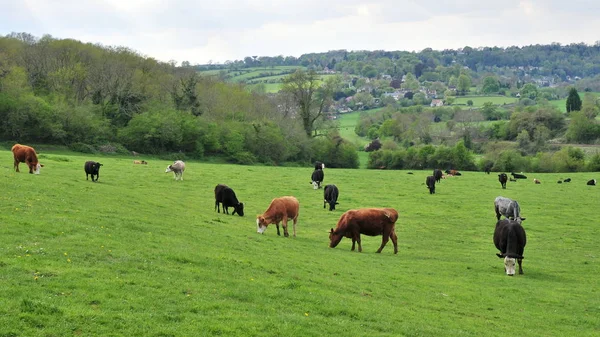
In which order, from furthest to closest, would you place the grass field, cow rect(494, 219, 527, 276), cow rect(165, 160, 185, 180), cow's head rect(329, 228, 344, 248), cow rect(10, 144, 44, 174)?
cow rect(165, 160, 185, 180), cow rect(10, 144, 44, 174), cow's head rect(329, 228, 344, 248), cow rect(494, 219, 527, 276), the grass field

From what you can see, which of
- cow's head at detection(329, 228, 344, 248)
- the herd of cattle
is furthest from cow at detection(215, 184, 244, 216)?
cow's head at detection(329, 228, 344, 248)

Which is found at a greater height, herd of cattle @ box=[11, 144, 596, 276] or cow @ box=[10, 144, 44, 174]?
cow @ box=[10, 144, 44, 174]

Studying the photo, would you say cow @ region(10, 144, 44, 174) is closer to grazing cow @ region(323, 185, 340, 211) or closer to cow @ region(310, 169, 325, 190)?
grazing cow @ region(323, 185, 340, 211)

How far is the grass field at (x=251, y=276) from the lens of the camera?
10891mm

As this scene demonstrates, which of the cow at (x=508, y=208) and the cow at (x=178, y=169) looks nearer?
the cow at (x=508, y=208)

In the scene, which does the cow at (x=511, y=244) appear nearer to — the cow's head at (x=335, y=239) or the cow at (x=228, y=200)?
the cow's head at (x=335, y=239)

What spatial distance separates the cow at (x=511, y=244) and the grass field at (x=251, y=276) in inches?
21.8

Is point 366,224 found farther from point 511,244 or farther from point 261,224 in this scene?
point 511,244

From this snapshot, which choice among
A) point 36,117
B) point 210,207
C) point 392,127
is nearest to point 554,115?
point 392,127

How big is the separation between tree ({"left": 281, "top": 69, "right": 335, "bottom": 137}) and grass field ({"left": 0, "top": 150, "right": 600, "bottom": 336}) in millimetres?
74436

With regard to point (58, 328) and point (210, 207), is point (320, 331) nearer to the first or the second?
point (58, 328)

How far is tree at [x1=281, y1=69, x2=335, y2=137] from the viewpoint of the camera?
105625 millimetres

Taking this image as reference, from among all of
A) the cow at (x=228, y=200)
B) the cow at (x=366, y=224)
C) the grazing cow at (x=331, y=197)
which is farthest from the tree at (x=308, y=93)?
the cow at (x=366, y=224)

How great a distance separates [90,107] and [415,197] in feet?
174
